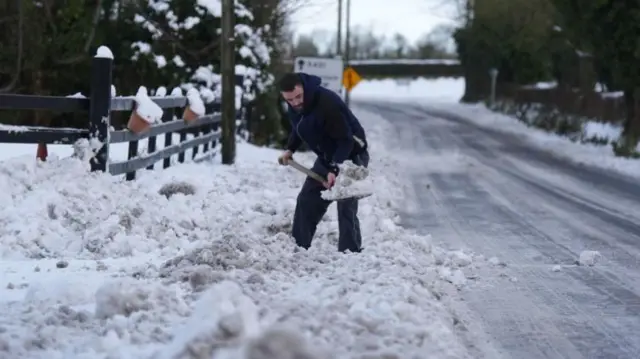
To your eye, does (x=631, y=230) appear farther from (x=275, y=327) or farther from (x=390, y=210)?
(x=275, y=327)

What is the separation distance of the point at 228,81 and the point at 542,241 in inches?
307

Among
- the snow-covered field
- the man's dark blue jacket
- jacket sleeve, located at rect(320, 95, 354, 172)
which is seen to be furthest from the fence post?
the snow-covered field

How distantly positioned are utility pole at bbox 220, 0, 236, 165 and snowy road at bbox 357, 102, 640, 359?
129 inches

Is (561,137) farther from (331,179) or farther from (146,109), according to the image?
(331,179)

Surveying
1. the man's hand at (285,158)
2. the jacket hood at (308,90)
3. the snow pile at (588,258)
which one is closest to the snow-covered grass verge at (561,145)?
the snow pile at (588,258)

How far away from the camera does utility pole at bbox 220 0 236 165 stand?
1575 cm

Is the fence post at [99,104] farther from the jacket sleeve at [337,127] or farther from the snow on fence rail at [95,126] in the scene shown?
the jacket sleeve at [337,127]

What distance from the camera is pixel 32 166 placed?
9.05 meters

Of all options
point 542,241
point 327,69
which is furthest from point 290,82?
point 327,69

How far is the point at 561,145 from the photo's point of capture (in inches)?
1084

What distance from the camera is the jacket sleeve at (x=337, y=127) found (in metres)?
7.46

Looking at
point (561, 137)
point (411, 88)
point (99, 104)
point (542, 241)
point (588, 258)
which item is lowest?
point (411, 88)

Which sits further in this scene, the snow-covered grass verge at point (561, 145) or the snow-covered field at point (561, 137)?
the snow-covered field at point (561, 137)

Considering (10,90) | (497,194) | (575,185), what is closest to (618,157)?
(575,185)
